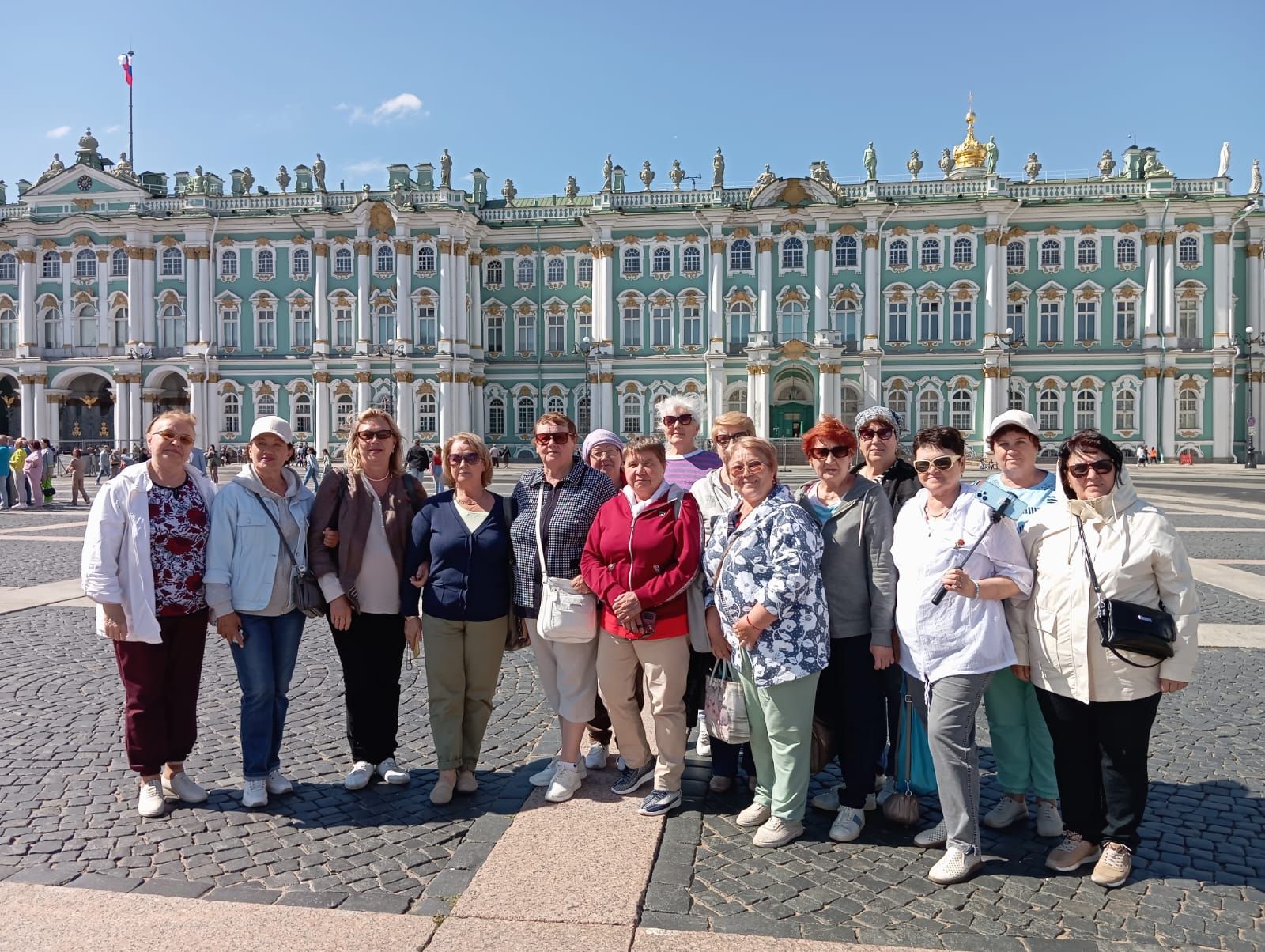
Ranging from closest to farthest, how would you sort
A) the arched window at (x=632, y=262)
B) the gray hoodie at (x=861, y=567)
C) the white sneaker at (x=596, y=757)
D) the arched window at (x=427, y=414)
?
the gray hoodie at (x=861, y=567) < the white sneaker at (x=596, y=757) < the arched window at (x=632, y=262) < the arched window at (x=427, y=414)

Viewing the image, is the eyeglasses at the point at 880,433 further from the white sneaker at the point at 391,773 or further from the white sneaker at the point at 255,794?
the white sneaker at the point at 255,794

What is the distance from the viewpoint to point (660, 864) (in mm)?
4250

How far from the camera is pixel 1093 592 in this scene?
159 inches

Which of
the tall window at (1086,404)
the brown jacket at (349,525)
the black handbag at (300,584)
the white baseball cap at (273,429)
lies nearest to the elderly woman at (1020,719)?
the brown jacket at (349,525)

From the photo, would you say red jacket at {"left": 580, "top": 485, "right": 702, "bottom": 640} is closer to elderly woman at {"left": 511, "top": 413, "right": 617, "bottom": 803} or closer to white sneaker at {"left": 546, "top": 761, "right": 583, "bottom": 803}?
elderly woman at {"left": 511, "top": 413, "right": 617, "bottom": 803}

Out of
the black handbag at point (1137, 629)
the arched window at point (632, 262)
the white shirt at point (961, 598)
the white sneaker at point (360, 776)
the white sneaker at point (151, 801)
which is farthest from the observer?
the arched window at point (632, 262)

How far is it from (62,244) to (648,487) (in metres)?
53.9

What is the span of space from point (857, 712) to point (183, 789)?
3.62 meters

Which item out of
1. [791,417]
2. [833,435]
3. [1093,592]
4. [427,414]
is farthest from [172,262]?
[1093,592]

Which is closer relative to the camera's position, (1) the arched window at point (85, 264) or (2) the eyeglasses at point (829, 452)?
(2) the eyeglasses at point (829, 452)

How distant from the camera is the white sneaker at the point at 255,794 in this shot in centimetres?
491

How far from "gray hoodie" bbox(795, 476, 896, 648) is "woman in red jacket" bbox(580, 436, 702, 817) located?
690 millimetres

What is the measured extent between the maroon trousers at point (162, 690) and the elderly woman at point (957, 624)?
3.75 meters

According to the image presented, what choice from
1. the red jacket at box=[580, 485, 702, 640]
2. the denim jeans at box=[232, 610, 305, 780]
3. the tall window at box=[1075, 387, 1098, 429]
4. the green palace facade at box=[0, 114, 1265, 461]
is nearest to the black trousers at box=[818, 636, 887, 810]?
the red jacket at box=[580, 485, 702, 640]
